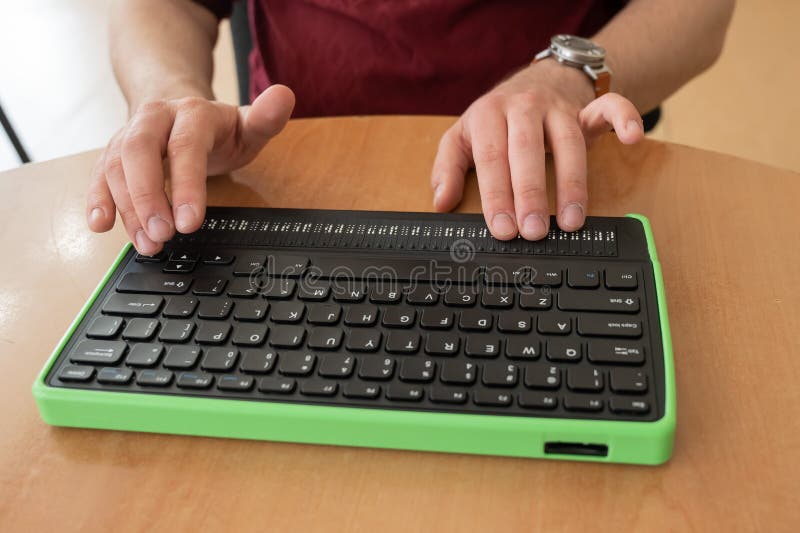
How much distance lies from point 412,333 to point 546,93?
311mm

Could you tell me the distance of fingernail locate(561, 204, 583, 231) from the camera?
0.55m

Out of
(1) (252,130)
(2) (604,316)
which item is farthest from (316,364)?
(1) (252,130)

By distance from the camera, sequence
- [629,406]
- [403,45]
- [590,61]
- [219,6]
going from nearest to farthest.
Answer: [629,406]
[590,61]
[403,45]
[219,6]

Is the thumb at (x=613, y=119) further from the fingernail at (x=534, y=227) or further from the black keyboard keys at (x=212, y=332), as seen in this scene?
the black keyboard keys at (x=212, y=332)

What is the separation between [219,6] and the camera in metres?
0.98

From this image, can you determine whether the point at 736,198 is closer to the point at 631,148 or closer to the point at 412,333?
the point at 631,148

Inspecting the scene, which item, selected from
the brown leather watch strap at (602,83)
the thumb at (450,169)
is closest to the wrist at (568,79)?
the brown leather watch strap at (602,83)

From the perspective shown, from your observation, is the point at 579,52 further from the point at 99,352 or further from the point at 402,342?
the point at 99,352

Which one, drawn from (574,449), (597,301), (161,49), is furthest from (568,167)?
(161,49)

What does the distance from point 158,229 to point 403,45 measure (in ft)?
1.42

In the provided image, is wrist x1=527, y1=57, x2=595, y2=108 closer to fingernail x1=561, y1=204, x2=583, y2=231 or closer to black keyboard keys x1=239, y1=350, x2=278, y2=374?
fingernail x1=561, y1=204, x2=583, y2=231

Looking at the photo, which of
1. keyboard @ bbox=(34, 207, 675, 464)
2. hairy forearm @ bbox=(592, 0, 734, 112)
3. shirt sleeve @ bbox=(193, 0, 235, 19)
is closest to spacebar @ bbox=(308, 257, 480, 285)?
keyboard @ bbox=(34, 207, 675, 464)

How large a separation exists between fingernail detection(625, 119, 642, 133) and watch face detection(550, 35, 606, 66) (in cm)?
20

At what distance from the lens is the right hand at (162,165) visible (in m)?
0.57
